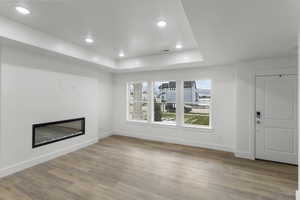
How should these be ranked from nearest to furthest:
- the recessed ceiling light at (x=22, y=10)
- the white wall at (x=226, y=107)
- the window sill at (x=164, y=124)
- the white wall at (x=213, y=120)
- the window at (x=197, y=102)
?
the recessed ceiling light at (x=22, y=10) < the white wall at (x=226, y=107) < the white wall at (x=213, y=120) < the window at (x=197, y=102) < the window sill at (x=164, y=124)

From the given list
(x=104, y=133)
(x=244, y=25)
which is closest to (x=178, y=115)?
(x=104, y=133)

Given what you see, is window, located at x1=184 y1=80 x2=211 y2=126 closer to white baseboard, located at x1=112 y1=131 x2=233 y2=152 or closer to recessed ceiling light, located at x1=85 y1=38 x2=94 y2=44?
white baseboard, located at x1=112 y1=131 x2=233 y2=152

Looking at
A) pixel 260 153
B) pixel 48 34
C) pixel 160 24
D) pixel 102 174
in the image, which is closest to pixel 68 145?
pixel 102 174

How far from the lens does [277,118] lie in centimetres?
344

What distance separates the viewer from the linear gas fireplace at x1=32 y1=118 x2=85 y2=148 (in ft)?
10.8

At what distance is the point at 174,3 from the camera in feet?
6.43

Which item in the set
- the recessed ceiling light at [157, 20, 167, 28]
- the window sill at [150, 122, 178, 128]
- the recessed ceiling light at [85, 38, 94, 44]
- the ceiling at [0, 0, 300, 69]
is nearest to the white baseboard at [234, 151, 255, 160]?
the window sill at [150, 122, 178, 128]

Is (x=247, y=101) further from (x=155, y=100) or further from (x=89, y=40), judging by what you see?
(x=89, y=40)

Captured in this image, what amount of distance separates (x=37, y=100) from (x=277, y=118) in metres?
5.44

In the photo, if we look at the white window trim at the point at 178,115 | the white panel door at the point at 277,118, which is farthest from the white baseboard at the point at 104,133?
the white panel door at the point at 277,118

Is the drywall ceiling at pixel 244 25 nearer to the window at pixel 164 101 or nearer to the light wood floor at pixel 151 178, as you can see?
the window at pixel 164 101

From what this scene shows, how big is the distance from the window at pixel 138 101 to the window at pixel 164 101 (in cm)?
35

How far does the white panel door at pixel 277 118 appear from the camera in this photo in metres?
3.31

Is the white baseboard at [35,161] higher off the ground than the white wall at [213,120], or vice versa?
the white wall at [213,120]
